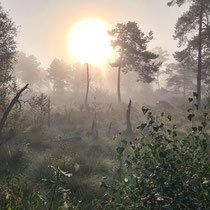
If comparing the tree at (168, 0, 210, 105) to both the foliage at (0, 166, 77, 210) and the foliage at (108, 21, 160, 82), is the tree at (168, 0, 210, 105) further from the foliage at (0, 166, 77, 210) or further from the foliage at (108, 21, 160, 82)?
the foliage at (0, 166, 77, 210)

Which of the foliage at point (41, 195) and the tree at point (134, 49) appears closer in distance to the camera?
the foliage at point (41, 195)

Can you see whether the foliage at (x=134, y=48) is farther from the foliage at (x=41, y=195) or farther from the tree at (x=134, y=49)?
the foliage at (x=41, y=195)

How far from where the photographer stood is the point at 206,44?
19.1 m

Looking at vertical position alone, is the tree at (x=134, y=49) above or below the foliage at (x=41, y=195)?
above

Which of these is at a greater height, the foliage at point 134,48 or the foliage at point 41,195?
the foliage at point 134,48

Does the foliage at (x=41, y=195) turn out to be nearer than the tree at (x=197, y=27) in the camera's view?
Yes

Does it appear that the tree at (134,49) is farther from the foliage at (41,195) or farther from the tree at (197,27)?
the foliage at (41,195)

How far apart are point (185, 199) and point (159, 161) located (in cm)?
63

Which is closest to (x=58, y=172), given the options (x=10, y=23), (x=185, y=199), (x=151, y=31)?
(x=185, y=199)

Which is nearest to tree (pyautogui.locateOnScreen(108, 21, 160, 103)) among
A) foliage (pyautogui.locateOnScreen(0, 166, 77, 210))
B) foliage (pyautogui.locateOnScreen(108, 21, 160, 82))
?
foliage (pyautogui.locateOnScreen(108, 21, 160, 82))

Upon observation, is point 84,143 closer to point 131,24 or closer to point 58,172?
point 58,172

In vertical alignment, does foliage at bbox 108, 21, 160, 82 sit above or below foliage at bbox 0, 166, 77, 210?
above

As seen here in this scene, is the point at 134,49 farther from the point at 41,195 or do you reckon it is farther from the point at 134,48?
the point at 41,195

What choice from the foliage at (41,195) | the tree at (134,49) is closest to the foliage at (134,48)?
the tree at (134,49)
